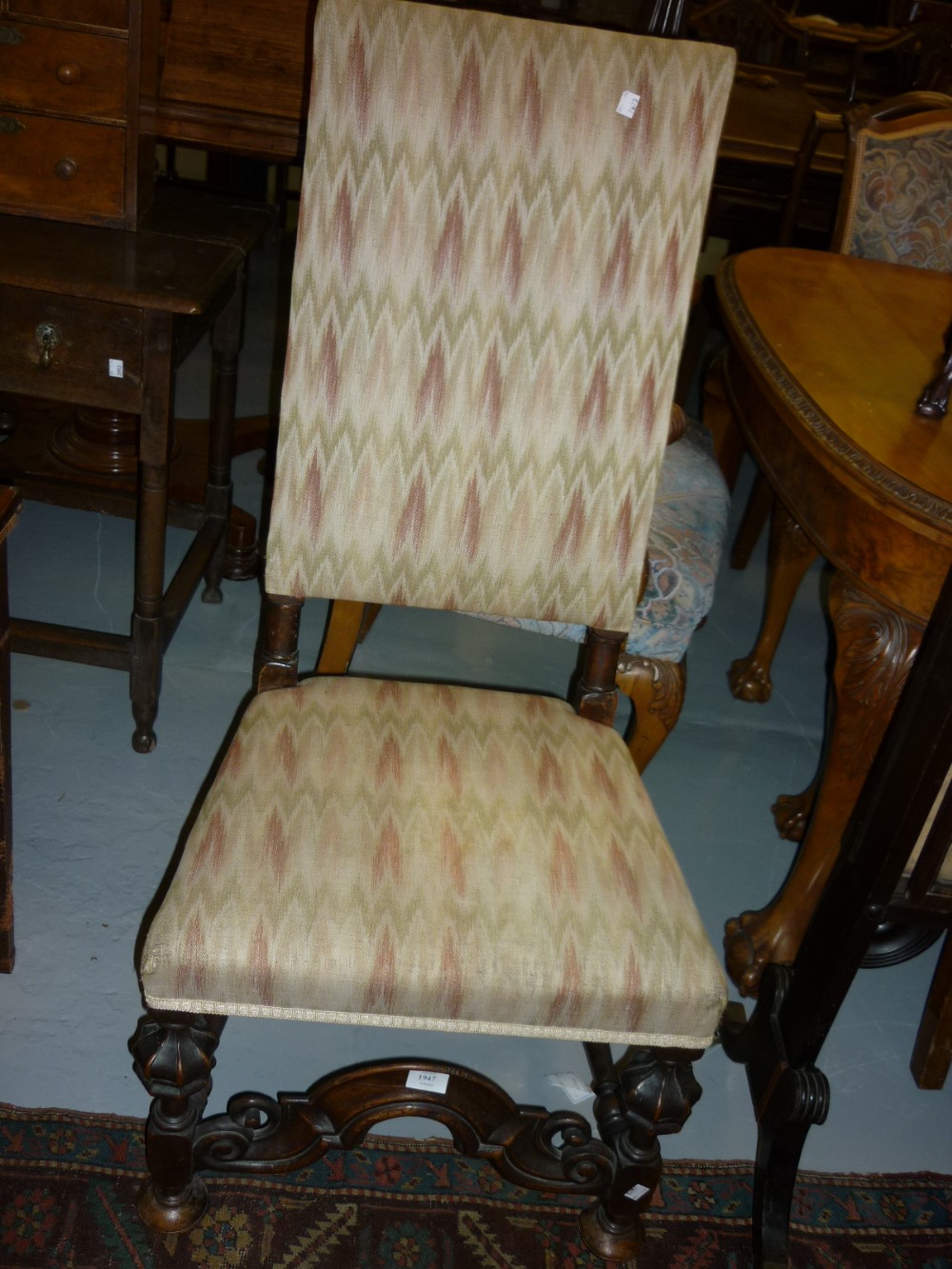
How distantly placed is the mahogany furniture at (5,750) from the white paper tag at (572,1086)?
2.48ft

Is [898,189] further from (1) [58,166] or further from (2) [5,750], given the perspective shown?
(2) [5,750]

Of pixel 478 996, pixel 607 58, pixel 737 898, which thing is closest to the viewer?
pixel 478 996

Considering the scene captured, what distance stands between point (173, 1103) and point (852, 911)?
2.42 ft

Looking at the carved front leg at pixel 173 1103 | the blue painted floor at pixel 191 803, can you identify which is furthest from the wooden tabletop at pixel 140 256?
the carved front leg at pixel 173 1103

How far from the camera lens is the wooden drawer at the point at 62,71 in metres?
1.64

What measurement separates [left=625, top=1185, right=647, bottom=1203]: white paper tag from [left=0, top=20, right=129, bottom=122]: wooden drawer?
1608mm

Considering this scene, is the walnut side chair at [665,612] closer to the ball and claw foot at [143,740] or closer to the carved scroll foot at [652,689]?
the carved scroll foot at [652,689]

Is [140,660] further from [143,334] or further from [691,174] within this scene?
[691,174]

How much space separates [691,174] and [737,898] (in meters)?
1.16

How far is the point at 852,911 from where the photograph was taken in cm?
122

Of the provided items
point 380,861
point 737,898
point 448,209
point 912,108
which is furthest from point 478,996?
point 912,108

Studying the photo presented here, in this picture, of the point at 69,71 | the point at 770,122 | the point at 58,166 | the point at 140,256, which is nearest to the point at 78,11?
the point at 69,71

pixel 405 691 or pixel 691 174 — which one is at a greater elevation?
pixel 691 174

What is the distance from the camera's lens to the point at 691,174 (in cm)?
120
